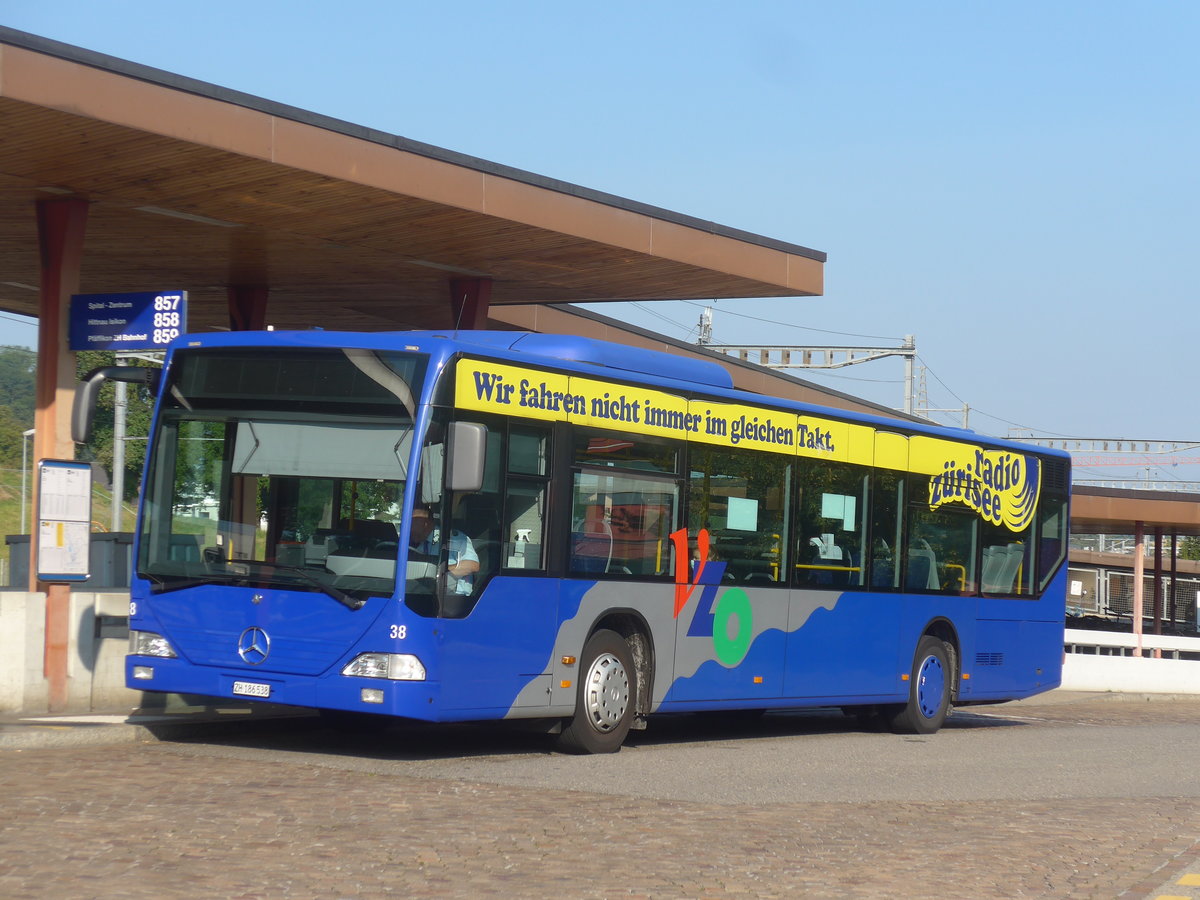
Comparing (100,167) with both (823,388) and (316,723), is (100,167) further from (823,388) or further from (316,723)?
(823,388)

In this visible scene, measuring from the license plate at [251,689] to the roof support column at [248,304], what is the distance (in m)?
9.57

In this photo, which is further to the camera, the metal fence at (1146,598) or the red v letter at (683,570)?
the metal fence at (1146,598)

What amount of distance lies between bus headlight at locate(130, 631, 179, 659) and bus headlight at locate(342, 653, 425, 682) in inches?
60.4

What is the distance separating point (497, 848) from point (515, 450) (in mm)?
4496

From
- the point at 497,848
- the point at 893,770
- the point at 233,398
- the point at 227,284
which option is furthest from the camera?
the point at 227,284

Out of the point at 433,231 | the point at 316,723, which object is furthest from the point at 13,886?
Answer: the point at 433,231

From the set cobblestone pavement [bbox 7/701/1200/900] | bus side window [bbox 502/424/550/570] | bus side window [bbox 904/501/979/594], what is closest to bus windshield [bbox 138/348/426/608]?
bus side window [bbox 502/424/550/570]

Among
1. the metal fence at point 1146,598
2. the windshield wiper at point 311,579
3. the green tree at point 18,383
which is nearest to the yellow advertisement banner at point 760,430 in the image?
the windshield wiper at point 311,579

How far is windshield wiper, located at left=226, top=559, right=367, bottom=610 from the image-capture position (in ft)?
37.4

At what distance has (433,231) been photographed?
54.4 feet

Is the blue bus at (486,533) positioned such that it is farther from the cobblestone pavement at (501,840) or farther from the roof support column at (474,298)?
the roof support column at (474,298)

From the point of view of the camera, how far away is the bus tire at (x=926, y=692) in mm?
17406

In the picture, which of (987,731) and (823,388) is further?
(823,388)

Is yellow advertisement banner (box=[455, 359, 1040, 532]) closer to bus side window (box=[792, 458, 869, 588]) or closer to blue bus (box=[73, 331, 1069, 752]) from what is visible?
blue bus (box=[73, 331, 1069, 752])
